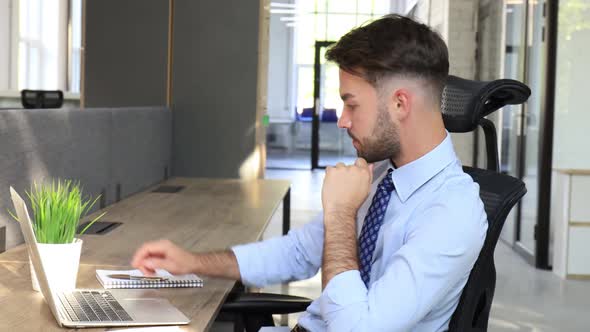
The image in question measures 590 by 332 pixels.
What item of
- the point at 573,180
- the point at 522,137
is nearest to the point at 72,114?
the point at 573,180

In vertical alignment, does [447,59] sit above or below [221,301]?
above

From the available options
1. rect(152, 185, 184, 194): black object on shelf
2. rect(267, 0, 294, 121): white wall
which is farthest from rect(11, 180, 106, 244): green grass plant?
rect(267, 0, 294, 121): white wall

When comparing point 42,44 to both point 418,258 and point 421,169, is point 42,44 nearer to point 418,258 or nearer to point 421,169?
point 421,169

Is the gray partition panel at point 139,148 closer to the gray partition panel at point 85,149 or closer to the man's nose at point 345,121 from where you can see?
the gray partition panel at point 85,149

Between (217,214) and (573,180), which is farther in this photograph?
(573,180)

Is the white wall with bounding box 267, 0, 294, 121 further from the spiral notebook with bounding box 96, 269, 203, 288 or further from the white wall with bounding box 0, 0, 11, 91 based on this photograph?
the spiral notebook with bounding box 96, 269, 203, 288

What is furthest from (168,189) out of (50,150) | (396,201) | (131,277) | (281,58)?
(281,58)

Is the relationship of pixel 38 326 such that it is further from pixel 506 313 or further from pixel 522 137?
pixel 522 137

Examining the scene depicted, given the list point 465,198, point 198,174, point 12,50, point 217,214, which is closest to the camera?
point 465,198

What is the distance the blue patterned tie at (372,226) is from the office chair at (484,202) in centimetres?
19

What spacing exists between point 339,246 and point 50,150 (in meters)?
1.51

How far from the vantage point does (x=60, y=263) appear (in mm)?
1743

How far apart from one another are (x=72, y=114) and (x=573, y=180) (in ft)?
12.4

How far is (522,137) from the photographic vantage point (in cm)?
692
